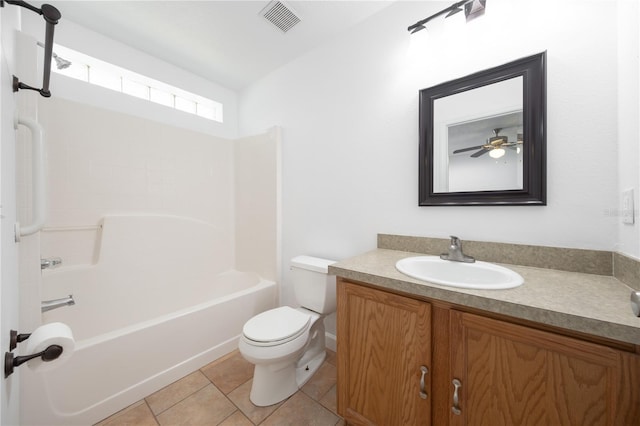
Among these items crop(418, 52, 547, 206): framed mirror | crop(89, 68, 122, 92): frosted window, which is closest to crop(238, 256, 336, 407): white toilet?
crop(418, 52, 547, 206): framed mirror

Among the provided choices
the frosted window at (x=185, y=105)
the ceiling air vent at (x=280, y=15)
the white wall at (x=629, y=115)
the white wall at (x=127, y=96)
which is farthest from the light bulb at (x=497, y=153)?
the frosted window at (x=185, y=105)

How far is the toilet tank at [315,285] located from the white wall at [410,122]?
231 millimetres

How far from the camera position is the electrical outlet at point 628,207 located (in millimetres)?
807

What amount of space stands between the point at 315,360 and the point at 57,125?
2.44 meters

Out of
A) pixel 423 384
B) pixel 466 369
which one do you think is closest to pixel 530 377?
pixel 466 369

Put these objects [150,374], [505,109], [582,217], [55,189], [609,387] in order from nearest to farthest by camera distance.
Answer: [609,387]
[582,217]
[505,109]
[150,374]
[55,189]

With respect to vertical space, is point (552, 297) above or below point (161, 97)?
below

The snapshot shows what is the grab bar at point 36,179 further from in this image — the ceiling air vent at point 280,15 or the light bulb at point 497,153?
the light bulb at point 497,153

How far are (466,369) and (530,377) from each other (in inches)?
6.7

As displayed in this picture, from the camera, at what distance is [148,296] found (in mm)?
1931

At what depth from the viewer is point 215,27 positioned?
1.67 meters

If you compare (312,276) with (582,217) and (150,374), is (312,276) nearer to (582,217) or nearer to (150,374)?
(150,374)

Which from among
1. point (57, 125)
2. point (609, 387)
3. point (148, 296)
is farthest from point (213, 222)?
point (609, 387)

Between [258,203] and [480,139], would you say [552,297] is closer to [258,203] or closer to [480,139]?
[480,139]
